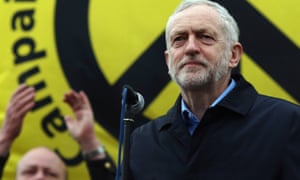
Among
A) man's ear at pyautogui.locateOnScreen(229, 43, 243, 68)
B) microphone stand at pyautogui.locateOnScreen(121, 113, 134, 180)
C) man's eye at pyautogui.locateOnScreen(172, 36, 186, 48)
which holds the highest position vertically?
man's eye at pyautogui.locateOnScreen(172, 36, 186, 48)

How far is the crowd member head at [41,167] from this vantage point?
219 centimetres

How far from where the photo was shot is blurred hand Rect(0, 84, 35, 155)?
7.13 feet

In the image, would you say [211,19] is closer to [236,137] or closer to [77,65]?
[236,137]

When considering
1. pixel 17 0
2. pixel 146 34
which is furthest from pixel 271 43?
pixel 17 0

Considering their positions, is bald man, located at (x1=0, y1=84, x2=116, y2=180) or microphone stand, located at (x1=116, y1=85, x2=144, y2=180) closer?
microphone stand, located at (x1=116, y1=85, x2=144, y2=180)

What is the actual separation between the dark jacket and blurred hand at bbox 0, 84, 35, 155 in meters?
0.77

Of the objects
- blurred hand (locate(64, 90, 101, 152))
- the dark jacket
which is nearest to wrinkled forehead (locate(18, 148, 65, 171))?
blurred hand (locate(64, 90, 101, 152))

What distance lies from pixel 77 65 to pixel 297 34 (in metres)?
0.85

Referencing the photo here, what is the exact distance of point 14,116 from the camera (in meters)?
2.20

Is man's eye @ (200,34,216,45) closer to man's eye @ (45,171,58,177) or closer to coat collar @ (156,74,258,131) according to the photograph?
coat collar @ (156,74,258,131)

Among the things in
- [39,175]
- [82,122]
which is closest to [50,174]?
[39,175]

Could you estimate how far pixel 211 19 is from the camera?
1.51 m

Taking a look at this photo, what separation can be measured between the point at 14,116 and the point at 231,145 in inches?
41.6

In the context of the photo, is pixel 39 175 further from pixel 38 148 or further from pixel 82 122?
pixel 82 122
